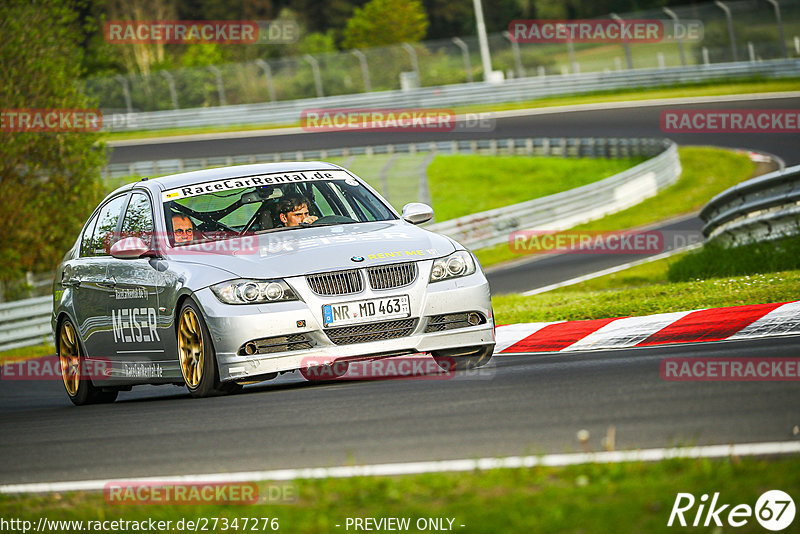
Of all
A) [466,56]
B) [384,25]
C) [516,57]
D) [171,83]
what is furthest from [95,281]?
[384,25]

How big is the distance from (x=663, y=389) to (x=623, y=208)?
2134cm

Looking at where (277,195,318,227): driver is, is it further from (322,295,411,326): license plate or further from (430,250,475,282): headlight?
(322,295,411,326): license plate

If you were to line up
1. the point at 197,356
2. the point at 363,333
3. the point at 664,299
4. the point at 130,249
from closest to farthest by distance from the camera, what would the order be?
the point at 363,333 → the point at 197,356 → the point at 130,249 → the point at 664,299

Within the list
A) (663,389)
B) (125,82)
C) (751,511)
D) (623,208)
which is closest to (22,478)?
(663,389)

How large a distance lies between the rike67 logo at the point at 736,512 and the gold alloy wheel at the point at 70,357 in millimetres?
6977

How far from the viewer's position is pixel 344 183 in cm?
945

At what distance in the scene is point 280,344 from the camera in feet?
24.9

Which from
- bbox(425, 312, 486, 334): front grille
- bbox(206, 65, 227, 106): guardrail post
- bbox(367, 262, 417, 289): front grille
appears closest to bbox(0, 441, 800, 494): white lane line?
bbox(367, 262, 417, 289): front grille

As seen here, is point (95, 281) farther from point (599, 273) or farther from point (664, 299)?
point (599, 273)

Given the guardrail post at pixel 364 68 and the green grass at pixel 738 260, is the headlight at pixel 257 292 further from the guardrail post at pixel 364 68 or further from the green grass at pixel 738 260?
the guardrail post at pixel 364 68

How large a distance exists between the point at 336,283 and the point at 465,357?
1.24m

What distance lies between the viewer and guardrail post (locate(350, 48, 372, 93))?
48.2 metres

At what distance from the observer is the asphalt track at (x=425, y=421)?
507 centimetres

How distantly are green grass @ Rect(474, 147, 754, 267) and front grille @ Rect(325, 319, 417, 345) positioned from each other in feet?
49.7
